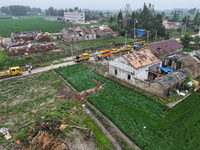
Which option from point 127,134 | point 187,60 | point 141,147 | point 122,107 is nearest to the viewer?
point 141,147

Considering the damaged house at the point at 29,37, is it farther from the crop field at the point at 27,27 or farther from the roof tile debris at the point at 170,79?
the roof tile debris at the point at 170,79

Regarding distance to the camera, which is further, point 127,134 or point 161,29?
point 161,29

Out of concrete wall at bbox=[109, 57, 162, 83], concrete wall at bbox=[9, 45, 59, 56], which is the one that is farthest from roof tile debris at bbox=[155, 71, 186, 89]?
concrete wall at bbox=[9, 45, 59, 56]

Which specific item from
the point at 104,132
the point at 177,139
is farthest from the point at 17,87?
the point at 177,139

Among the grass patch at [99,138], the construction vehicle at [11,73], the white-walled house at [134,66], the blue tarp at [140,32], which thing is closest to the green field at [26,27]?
the blue tarp at [140,32]

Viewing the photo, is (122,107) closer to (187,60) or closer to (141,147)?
(141,147)

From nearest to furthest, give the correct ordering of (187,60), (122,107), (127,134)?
(127,134) → (122,107) → (187,60)
